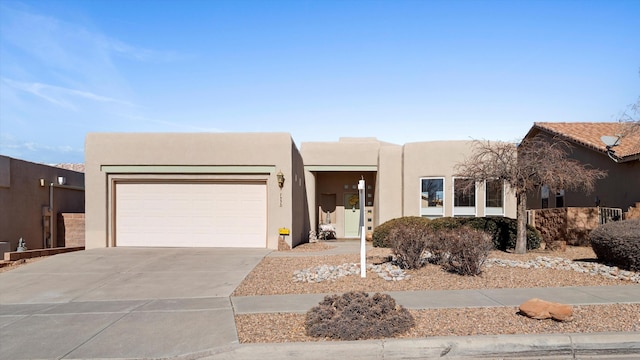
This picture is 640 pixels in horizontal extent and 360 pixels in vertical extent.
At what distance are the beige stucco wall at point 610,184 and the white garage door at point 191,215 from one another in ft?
39.8

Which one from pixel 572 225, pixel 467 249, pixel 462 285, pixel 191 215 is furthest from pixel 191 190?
pixel 572 225

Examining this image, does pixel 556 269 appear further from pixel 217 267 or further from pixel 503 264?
pixel 217 267

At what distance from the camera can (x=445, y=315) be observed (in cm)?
696

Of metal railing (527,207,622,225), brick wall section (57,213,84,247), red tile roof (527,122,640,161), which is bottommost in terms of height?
brick wall section (57,213,84,247)

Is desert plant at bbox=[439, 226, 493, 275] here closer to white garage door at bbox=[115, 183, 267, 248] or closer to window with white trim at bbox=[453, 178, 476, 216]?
white garage door at bbox=[115, 183, 267, 248]

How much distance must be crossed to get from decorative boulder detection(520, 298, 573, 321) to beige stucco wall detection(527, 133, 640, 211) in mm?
11612

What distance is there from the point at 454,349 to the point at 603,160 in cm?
1499

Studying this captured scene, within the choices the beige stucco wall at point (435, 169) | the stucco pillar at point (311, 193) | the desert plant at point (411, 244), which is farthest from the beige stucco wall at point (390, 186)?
the desert plant at point (411, 244)

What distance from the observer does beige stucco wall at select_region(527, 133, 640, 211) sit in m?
15.9

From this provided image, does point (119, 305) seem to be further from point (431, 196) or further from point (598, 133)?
point (598, 133)

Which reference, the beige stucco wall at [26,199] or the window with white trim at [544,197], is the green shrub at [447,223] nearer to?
the window with white trim at [544,197]

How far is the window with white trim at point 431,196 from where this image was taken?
19.2m

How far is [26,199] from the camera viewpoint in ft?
66.8

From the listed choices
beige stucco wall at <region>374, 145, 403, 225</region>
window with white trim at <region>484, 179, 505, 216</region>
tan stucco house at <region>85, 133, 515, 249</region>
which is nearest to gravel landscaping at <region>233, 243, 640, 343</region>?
tan stucco house at <region>85, 133, 515, 249</region>
